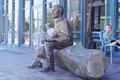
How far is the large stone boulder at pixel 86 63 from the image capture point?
18.7 ft

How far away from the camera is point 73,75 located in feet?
21.3

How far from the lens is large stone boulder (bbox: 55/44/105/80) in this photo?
5.69m

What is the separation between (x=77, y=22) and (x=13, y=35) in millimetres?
6586

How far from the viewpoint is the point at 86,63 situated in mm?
5711

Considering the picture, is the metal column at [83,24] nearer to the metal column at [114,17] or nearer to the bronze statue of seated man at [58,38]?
the metal column at [114,17]

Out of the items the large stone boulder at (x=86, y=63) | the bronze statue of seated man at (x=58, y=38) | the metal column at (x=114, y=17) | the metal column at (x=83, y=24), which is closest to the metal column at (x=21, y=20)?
the metal column at (x=83, y=24)

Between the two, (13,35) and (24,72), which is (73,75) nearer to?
(24,72)

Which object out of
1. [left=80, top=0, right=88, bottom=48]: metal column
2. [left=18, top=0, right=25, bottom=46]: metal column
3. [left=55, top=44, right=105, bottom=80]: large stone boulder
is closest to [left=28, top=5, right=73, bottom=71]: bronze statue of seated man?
[left=55, top=44, right=105, bottom=80]: large stone boulder

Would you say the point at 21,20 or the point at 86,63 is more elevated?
the point at 21,20

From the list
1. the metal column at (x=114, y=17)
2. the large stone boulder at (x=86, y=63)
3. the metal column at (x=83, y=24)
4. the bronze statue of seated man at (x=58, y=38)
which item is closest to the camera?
the large stone boulder at (x=86, y=63)

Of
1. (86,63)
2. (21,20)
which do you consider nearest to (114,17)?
(86,63)

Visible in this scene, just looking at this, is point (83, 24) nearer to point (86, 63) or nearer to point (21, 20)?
point (21, 20)

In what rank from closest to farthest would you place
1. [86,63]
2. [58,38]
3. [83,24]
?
1. [86,63]
2. [58,38]
3. [83,24]

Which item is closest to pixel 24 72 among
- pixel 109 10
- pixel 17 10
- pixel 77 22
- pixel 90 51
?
pixel 90 51
